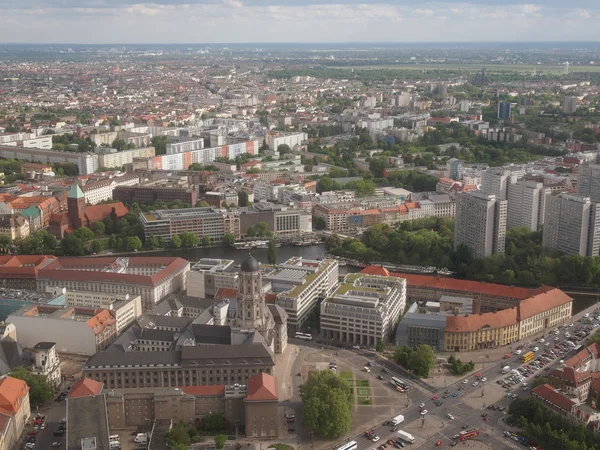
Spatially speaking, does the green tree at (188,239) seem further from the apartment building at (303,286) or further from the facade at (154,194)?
the apartment building at (303,286)

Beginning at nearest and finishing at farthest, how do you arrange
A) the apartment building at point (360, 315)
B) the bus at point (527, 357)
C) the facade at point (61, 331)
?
the bus at point (527, 357), the facade at point (61, 331), the apartment building at point (360, 315)

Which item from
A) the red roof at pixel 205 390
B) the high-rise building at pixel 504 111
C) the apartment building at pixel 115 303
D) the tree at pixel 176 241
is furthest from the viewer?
the high-rise building at pixel 504 111

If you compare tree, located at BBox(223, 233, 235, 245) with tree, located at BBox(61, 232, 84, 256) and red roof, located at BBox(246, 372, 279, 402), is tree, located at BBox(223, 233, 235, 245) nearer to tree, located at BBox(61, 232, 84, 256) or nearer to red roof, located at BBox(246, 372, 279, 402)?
tree, located at BBox(61, 232, 84, 256)

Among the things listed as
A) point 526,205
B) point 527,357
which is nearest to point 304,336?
point 527,357

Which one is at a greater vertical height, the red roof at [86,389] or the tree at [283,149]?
the red roof at [86,389]

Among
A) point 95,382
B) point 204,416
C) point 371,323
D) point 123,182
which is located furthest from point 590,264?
point 123,182

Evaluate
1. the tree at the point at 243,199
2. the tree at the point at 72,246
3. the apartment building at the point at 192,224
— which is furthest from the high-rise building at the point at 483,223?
the tree at the point at 72,246

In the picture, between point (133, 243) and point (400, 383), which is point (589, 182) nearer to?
point (400, 383)

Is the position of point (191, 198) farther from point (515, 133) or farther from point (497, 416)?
point (515, 133)
